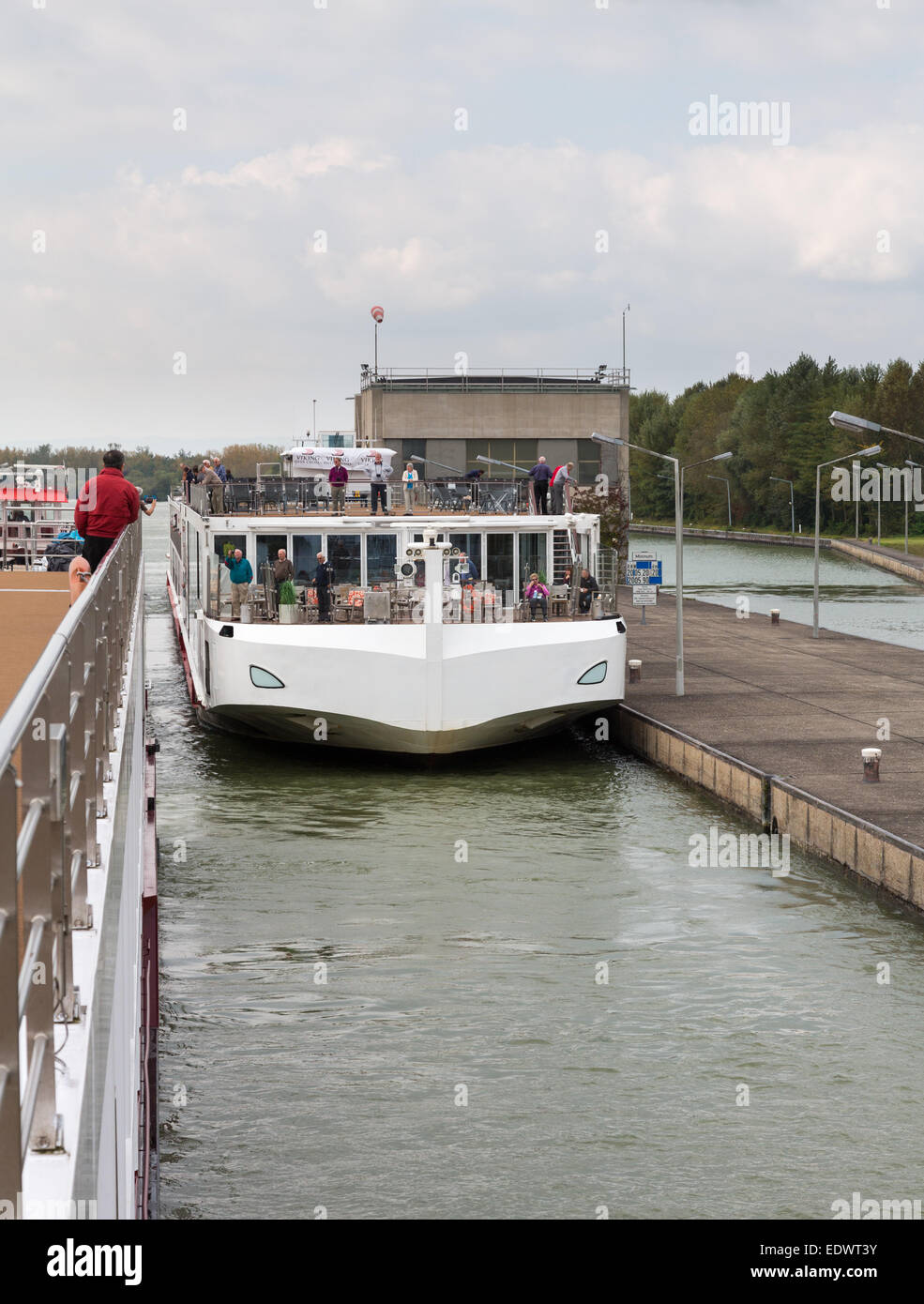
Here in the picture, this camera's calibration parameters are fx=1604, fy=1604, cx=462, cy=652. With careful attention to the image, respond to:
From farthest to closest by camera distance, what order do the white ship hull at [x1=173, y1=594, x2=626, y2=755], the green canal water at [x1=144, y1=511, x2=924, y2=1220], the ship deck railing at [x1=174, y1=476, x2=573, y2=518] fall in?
the ship deck railing at [x1=174, y1=476, x2=573, y2=518], the white ship hull at [x1=173, y1=594, x2=626, y2=755], the green canal water at [x1=144, y1=511, x2=924, y2=1220]

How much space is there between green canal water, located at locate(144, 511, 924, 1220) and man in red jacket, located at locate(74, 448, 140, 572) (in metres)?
4.23

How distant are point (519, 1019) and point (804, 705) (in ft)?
52.8

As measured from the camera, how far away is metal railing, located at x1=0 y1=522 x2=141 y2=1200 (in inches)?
102

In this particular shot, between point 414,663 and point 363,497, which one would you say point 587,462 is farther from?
point 414,663

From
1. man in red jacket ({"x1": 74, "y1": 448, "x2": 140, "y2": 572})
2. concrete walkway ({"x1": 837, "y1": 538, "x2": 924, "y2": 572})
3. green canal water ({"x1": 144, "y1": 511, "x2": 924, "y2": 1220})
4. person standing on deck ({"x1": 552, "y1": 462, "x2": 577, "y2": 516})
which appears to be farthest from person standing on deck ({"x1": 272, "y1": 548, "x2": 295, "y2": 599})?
concrete walkway ({"x1": 837, "y1": 538, "x2": 924, "y2": 572})

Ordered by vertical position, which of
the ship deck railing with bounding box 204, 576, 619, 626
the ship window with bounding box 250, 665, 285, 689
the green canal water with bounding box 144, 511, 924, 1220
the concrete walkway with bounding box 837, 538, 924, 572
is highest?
the ship deck railing with bounding box 204, 576, 619, 626

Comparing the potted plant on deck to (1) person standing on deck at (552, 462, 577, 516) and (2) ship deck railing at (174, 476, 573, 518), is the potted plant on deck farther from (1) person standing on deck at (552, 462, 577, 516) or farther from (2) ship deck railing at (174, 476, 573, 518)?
(1) person standing on deck at (552, 462, 577, 516)

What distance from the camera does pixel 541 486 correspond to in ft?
97.5

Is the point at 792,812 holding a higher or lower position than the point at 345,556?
lower

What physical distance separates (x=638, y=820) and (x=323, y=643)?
550cm

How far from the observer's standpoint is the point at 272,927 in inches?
668

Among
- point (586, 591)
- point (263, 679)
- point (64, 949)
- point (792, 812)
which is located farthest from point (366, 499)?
point (64, 949)

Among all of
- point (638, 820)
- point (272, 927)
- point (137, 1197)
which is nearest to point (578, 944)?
point (272, 927)
